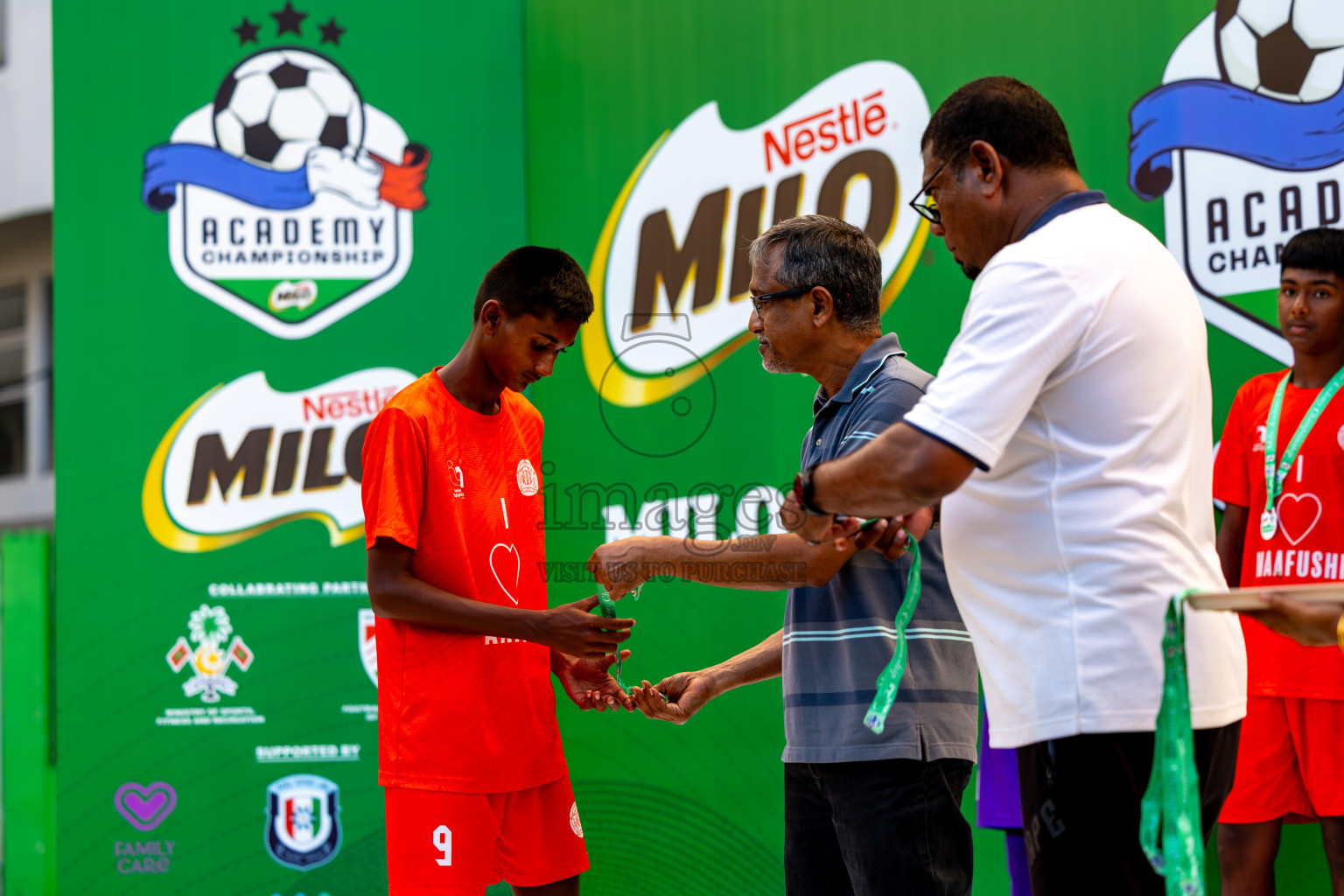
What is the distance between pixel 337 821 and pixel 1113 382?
3.28m

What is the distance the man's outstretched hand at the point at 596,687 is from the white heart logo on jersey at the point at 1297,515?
77.7 inches

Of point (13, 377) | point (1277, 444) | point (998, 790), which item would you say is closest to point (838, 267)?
point (1277, 444)

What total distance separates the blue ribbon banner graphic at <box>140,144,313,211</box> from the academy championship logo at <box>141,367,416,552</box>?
2.18 feet

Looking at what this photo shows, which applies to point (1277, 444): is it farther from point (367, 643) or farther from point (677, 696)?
point (367, 643)

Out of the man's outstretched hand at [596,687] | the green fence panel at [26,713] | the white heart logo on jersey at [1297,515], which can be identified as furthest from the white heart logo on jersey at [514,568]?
the green fence panel at [26,713]

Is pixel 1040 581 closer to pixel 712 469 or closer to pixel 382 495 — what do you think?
pixel 382 495

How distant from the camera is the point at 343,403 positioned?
3.96 metres

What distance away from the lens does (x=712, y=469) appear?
3.85 metres

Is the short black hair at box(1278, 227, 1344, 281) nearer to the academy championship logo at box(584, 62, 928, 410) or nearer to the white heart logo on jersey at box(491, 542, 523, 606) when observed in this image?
the academy championship logo at box(584, 62, 928, 410)

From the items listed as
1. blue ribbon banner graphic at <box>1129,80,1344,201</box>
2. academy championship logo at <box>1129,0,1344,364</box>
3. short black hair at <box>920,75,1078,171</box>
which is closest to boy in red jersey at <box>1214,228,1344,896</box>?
academy championship logo at <box>1129,0,1344,364</box>

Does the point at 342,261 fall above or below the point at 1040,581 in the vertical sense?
above

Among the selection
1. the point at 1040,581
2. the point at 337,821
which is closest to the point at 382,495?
the point at 1040,581

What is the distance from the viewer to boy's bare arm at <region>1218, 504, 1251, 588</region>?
3.27m

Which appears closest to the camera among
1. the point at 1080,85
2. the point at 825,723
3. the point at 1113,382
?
the point at 1113,382
